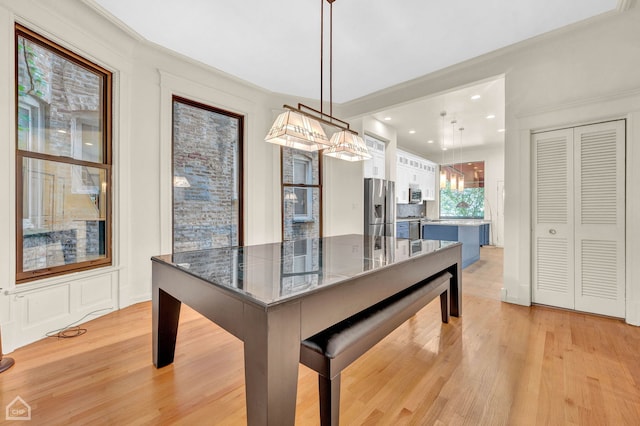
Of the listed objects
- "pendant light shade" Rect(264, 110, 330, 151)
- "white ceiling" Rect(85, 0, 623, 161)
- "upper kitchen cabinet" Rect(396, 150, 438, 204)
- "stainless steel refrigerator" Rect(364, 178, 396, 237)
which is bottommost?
"stainless steel refrigerator" Rect(364, 178, 396, 237)

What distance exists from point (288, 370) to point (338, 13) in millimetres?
2976

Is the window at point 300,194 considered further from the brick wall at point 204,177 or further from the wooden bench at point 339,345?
the wooden bench at point 339,345

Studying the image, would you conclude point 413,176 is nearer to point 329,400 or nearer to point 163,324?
point 163,324

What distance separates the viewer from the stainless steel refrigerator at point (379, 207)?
18.0ft

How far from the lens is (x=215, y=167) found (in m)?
3.95

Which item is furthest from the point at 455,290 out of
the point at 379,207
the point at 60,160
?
the point at 60,160

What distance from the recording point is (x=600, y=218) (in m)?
2.80

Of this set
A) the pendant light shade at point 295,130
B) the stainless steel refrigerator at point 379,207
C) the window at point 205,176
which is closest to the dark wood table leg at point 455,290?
the pendant light shade at point 295,130

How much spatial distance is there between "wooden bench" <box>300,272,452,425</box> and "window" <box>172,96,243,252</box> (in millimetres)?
2919

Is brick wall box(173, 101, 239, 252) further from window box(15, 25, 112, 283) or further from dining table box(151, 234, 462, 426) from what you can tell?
dining table box(151, 234, 462, 426)

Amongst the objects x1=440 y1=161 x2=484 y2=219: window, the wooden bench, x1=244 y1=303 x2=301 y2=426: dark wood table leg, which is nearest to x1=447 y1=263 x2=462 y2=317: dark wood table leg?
the wooden bench

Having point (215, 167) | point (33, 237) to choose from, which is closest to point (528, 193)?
point (215, 167)

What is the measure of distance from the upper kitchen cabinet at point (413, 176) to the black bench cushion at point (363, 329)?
5.50m

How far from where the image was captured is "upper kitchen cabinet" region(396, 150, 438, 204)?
7.28 meters
